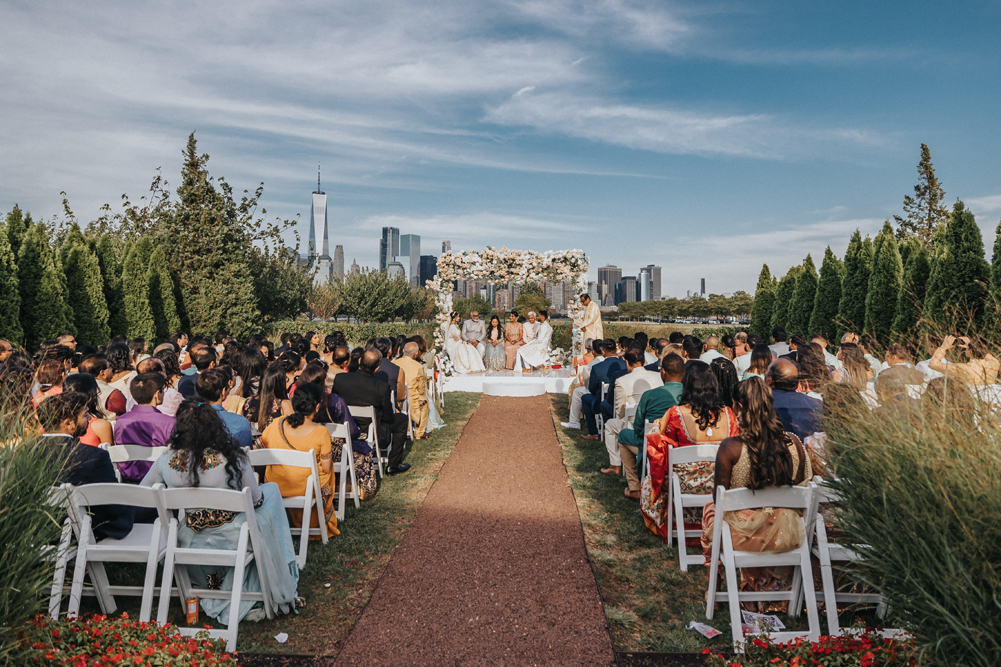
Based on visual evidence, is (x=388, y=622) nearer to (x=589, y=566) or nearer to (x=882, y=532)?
(x=589, y=566)

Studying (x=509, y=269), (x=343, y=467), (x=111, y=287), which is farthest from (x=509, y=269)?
(x=343, y=467)

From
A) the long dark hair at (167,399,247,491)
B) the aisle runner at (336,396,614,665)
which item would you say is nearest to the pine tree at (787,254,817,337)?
the aisle runner at (336,396,614,665)

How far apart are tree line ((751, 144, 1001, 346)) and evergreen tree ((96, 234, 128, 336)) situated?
55.3 ft

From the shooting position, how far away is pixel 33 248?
41.0 feet

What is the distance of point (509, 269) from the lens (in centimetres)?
1834

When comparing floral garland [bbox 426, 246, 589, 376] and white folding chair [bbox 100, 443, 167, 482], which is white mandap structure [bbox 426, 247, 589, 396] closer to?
floral garland [bbox 426, 246, 589, 376]

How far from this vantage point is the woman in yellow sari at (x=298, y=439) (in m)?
4.70

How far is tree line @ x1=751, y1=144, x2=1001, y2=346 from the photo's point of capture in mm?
12234

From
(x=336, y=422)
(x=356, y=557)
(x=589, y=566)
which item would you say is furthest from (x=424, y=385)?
(x=589, y=566)

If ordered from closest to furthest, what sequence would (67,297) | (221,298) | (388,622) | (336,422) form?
(388,622), (336,422), (67,297), (221,298)

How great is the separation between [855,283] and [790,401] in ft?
46.8

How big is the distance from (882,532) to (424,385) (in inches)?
293

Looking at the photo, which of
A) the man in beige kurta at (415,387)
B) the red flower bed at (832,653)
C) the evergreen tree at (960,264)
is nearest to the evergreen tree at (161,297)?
the man in beige kurta at (415,387)

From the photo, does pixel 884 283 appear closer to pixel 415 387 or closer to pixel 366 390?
pixel 415 387
